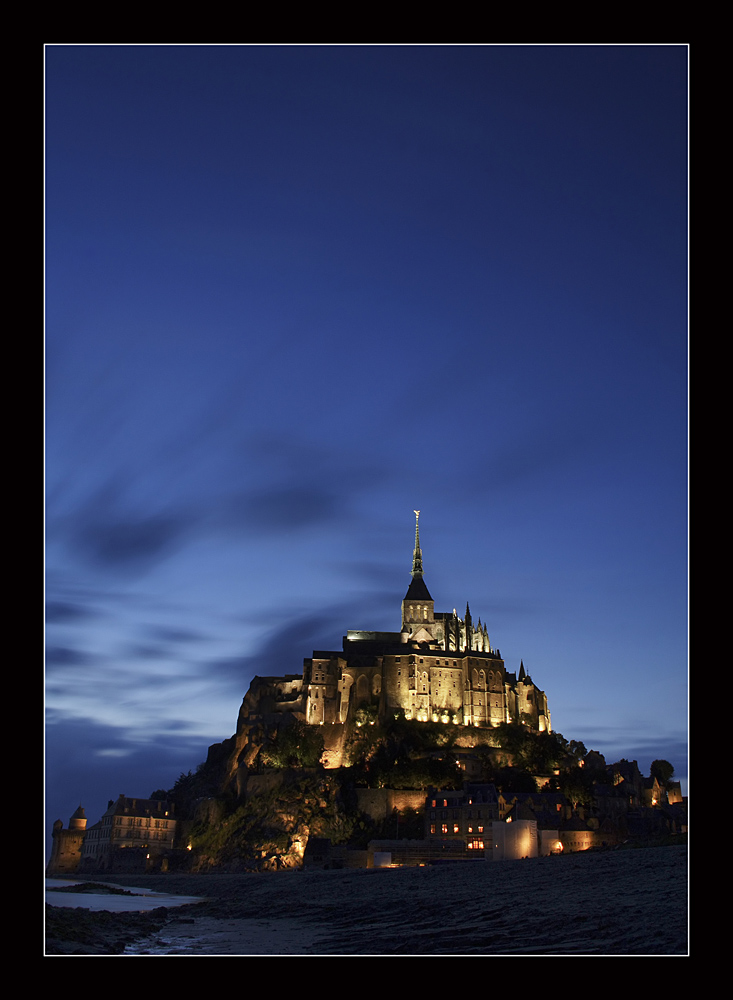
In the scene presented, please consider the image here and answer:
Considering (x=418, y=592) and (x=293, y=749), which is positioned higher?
(x=418, y=592)

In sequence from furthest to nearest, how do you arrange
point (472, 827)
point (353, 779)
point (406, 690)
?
point (406, 690) < point (353, 779) < point (472, 827)

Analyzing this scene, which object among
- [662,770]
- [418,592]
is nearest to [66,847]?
[418,592]

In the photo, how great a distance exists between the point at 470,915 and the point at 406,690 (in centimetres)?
6408

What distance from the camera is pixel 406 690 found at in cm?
9450

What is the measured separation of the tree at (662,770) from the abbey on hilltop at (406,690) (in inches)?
544

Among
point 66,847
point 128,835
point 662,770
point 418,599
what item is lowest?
point 66,847

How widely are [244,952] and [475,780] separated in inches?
2131

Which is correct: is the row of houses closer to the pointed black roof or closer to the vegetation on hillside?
the vegetation on hillside

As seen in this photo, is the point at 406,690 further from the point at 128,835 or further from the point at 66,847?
the point at 66,847

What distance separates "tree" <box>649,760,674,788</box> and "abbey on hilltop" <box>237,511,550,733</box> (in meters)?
13.8

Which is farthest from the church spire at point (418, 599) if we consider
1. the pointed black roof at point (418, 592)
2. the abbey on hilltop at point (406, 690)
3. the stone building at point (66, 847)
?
the stone building at point (66, 847)

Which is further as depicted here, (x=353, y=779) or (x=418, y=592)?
(x=418, y=592)
